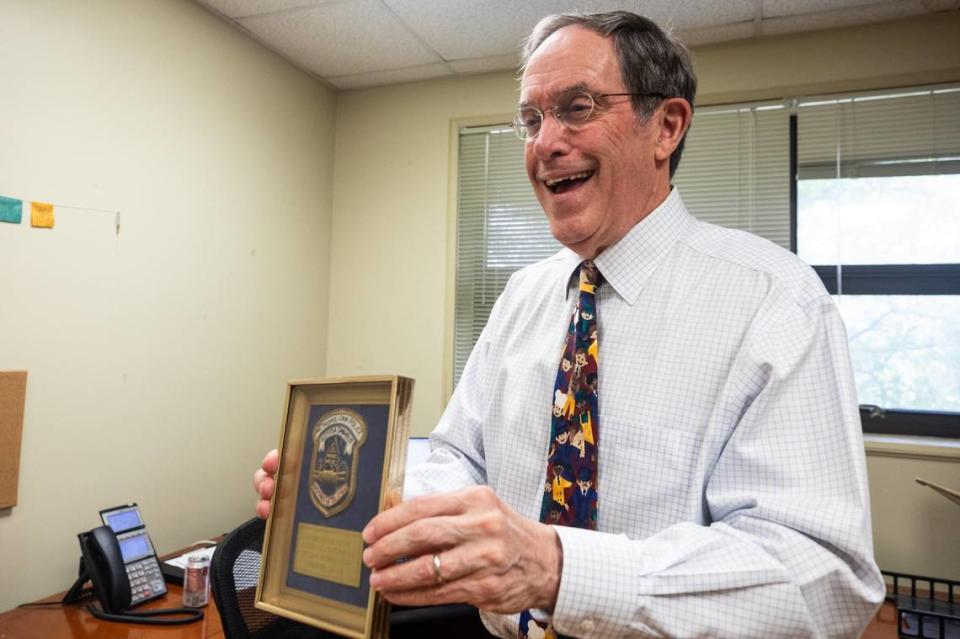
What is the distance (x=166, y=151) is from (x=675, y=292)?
72.6 inches

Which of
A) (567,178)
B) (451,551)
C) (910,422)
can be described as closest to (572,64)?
(567,178)

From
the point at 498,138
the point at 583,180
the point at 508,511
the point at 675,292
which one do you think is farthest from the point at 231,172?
the point at 508,511

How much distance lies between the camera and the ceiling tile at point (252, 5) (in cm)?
219

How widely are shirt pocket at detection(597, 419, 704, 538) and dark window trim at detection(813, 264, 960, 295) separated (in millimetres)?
1853

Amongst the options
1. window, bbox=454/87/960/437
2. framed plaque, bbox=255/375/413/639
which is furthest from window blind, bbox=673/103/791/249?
framed plaque, bbox=255/375/413/639

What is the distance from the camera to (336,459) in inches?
29.5

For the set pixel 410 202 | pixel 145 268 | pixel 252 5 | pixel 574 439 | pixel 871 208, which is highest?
pixel 252 5

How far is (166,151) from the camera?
2.09 metres

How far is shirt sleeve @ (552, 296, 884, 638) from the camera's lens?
686 millimetres

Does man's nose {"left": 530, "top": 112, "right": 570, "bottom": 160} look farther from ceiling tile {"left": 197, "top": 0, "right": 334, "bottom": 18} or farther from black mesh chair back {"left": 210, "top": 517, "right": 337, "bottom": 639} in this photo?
ceiling tile {"left": 197, "top": 0, "right": 334, "bottom": 18}

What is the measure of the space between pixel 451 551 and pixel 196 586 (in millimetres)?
1428

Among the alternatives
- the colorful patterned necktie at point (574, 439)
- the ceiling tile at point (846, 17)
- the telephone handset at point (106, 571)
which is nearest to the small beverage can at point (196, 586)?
the telephone handset at point (106, 571)

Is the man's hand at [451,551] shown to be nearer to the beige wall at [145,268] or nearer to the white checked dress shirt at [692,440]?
the white checked dress shirt at [692,440]

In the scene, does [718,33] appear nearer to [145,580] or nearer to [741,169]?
[741,169]
